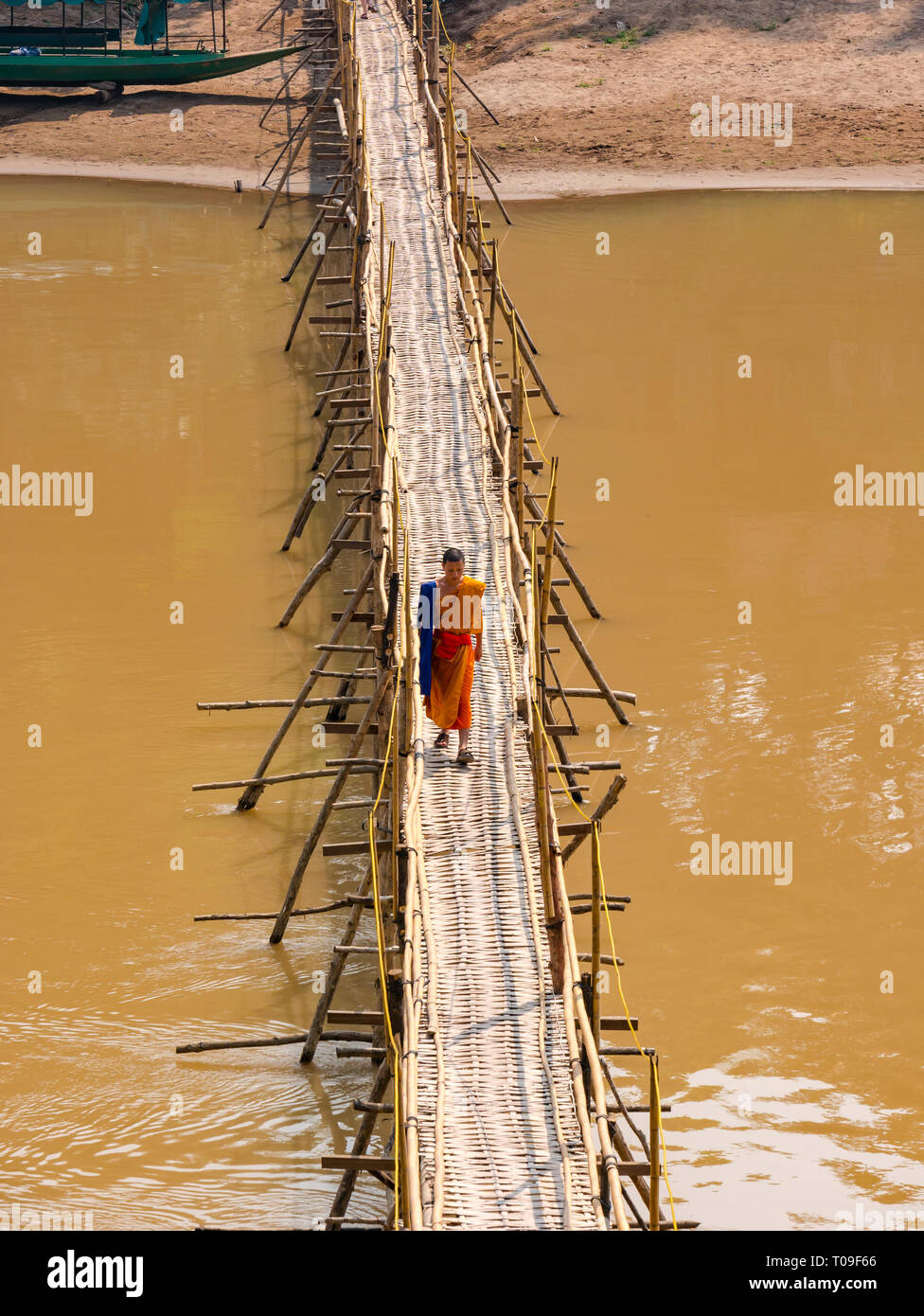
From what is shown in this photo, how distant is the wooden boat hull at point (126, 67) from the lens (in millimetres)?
22625

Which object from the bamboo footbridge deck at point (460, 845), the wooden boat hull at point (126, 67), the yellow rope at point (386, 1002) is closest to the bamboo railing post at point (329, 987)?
the bamboo footbridge deck at point (460, 845)

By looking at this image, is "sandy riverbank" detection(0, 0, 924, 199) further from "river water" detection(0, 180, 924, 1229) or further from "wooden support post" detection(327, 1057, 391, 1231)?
"wooden support post" detection(327, 1057, 391, 1231)

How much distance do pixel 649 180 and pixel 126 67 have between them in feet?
24.8

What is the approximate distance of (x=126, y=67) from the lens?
888 inches

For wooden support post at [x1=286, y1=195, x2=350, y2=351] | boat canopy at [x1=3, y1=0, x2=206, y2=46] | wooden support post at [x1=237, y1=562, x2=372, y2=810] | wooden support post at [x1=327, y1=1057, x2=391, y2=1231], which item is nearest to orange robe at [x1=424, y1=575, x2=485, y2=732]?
wooden support post at [x1=237, y1=562, x2=372, y2=810]

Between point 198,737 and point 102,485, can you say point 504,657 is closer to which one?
point 198,737

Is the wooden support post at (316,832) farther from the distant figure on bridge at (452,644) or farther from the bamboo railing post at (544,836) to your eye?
the bamboo railing post at (544,836)

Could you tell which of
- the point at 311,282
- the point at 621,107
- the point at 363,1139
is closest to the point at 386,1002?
the point at 363,1139

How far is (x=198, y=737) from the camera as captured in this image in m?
9.99

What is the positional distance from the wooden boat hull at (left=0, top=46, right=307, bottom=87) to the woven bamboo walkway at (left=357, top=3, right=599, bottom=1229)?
13.8 m

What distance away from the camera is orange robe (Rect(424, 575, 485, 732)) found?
7316 millimetres

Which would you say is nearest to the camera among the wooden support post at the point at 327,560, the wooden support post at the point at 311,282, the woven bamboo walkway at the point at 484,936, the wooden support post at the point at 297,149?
the woven bamboo walkway at the point at 484,936

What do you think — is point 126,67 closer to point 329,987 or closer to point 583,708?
point 583,708

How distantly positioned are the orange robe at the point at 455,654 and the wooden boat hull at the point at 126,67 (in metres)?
17.3
